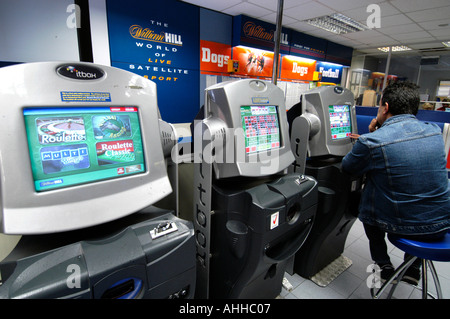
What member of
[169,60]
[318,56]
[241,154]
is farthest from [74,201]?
[318,56]

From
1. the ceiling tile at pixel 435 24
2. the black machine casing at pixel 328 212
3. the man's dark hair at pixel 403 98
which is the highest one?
the ceiling tile at pixel 435 24

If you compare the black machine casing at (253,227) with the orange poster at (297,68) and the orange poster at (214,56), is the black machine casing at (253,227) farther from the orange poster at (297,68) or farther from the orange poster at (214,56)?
the orange poster at (297,68)

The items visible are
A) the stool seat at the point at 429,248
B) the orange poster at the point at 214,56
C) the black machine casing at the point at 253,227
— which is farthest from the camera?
the orange poster at the point at 214,56

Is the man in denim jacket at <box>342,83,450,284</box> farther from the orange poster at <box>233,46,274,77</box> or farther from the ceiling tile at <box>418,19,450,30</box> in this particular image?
the ceiling tile at <box>418,19,450,30</box>

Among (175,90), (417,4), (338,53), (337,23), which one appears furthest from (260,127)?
(338,53)

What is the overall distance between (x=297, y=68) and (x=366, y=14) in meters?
1.91

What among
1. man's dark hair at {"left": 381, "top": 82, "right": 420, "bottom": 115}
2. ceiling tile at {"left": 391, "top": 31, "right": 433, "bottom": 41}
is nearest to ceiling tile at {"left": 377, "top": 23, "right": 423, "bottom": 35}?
ceiling tile at {"left": 391, "top": 31, "right": 433, "bottom": 41}

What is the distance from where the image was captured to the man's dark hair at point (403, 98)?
1.66 meters

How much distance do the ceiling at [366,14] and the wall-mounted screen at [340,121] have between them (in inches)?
118

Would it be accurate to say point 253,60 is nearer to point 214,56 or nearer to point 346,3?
point 214,56

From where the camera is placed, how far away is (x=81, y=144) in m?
0.89

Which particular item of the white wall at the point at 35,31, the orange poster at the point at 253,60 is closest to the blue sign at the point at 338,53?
the orange poster at the point at 253,60

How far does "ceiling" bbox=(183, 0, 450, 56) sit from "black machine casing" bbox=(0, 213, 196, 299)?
4.41m
